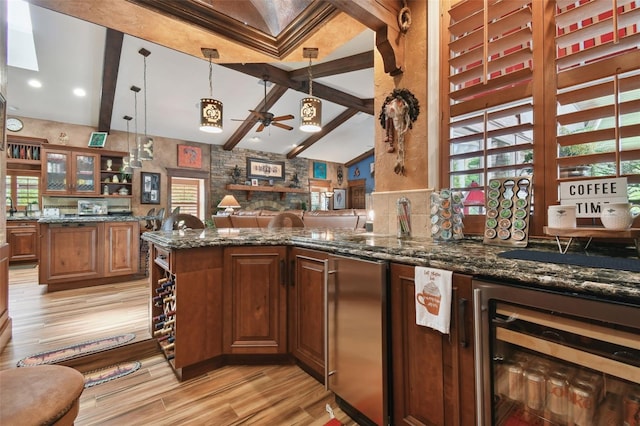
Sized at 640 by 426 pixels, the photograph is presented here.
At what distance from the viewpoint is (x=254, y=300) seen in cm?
201

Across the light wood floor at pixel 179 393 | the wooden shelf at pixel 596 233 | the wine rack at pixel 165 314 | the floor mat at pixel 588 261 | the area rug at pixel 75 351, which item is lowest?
the light wood floor at pixel 179 393

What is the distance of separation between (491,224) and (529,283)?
653 millimetres

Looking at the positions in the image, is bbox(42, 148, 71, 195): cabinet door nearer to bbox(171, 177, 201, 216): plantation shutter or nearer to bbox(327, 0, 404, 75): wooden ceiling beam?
bbox(171, 177, 201, 216): plantation shutter

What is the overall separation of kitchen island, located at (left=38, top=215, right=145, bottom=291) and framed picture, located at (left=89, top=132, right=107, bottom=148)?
130 inches

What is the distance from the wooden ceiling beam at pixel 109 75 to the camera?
446cm

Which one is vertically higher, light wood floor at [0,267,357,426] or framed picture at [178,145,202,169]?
framed picture at [178,145,202,169]

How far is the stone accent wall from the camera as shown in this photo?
867cm

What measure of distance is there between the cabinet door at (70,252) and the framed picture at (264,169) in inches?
214

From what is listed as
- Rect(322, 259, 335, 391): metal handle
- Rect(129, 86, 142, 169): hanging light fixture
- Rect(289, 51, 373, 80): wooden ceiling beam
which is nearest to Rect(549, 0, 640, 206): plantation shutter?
Rect(322, 259, 335, 391): metal handle

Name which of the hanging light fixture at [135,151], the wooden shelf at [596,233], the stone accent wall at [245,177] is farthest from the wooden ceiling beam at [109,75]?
the wooden shelf at [596,233]

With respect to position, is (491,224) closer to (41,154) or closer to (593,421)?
(593,421)

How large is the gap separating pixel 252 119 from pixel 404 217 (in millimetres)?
5775

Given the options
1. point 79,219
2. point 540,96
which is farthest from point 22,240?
point 540,96

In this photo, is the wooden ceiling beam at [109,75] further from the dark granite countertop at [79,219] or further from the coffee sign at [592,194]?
the coffee sign at [592,194]
